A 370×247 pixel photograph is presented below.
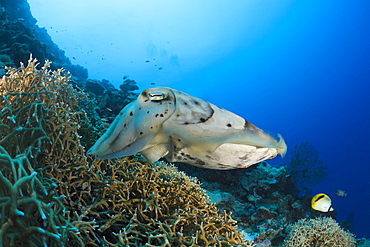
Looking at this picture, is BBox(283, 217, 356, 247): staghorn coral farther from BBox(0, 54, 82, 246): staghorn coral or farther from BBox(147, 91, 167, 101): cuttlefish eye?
BBox(0, 54, 82, 246): staghorn coral

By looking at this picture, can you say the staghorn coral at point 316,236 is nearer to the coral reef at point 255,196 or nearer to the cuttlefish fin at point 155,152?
the coral reef at point 255,196

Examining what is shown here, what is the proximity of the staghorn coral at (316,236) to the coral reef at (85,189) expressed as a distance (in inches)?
190

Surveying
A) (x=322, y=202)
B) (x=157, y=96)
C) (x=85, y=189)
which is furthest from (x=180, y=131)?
(x=322, y=202)

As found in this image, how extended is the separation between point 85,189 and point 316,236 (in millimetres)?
7785

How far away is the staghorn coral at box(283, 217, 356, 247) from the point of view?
658cm

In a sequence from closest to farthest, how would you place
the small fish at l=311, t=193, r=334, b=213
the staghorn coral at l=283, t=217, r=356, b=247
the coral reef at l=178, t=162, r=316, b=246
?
the staghorn coral at l=283, t=217, r=356, b=247, the coral reef at l=178, t=162, r=316, b=246, the small fish at l=311, t=193, r=334, b=213

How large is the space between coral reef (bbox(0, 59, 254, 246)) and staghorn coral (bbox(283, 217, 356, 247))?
15.8ft

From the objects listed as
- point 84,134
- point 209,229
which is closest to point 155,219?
point 209,229

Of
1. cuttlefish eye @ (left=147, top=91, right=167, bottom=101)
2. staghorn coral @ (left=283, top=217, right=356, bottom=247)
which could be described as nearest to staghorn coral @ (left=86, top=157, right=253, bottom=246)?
cuttlefish eye @ (left=147, top=91, right=167, bottom=101)

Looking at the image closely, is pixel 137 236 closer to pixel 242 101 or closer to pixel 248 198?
pixel 248 198

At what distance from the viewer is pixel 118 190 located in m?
2.96

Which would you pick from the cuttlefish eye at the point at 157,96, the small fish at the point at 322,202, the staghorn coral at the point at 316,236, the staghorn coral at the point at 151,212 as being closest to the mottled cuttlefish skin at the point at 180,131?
the cuttlefish eye at the point at 157,96

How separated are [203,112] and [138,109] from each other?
0.80 meters

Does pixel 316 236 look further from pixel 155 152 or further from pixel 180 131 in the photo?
pixel 180 131
